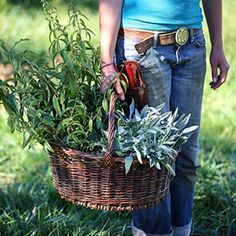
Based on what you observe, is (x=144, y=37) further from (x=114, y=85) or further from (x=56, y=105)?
(x=56, y=105)

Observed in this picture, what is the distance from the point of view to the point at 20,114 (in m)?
2.73

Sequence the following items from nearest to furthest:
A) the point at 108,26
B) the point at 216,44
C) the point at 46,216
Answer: the point at 108,26 < the point at 216,44 < the point at 46,216

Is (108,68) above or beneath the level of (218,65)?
above

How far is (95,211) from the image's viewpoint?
3834 millimetres

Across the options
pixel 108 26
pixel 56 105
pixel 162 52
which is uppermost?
pixel 108 26

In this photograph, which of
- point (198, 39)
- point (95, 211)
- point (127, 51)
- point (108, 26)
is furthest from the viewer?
point (95, 211)

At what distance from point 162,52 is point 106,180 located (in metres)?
0.59

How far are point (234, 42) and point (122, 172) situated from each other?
16.1 feet

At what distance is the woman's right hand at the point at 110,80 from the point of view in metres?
2.69

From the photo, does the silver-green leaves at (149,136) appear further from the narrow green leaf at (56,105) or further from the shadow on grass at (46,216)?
the shadow on grass at (46,216)

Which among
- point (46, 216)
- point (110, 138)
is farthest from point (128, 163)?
point (46, 216)

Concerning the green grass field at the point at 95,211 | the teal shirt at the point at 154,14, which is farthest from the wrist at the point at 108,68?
the green grass field at the point at 95,211

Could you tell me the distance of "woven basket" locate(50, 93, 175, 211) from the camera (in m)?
2.68

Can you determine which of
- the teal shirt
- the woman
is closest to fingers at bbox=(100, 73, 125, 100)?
the woman
